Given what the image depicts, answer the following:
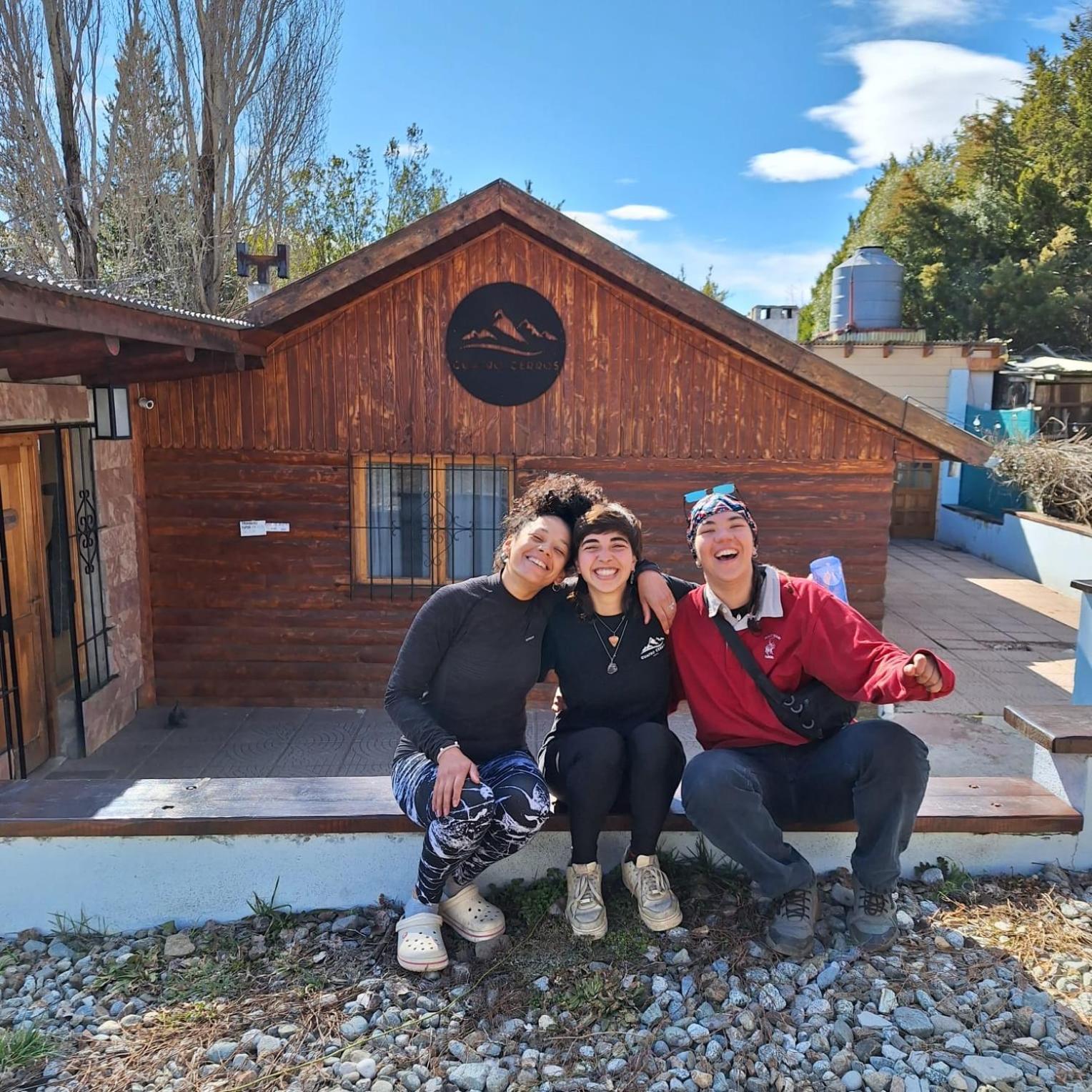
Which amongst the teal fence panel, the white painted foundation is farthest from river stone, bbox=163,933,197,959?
the teal fence panel

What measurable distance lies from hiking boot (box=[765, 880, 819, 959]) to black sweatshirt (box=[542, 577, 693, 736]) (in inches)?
26.5

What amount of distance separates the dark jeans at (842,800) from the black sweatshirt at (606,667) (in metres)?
0.29

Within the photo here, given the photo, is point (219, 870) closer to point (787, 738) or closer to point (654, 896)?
point (654, 896)

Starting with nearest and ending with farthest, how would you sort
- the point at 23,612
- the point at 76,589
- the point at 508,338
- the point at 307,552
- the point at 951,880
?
the point at 951,880, the point at 23,612, the point at 76,589, the point at 508,338, the point at 307,552

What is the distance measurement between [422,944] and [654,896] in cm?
73

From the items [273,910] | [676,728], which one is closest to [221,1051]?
[273,910]

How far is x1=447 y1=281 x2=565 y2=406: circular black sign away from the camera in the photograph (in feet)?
23.6

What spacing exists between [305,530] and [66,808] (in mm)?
4445

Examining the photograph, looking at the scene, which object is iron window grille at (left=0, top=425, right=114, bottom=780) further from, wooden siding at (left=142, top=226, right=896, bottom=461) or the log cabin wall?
wooden siding at (left=142, top=226, right=896, bottom=461)

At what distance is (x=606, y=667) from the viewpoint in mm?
3053

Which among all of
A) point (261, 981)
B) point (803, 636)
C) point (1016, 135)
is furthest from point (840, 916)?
point (1016, 135)

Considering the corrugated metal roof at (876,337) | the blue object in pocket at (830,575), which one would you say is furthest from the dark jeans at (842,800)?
the corrugated metal roof at (876,337)

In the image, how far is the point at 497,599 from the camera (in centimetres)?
302

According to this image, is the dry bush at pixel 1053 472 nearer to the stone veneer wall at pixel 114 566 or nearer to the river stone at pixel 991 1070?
the stone veneer wall at pixel 114 566
